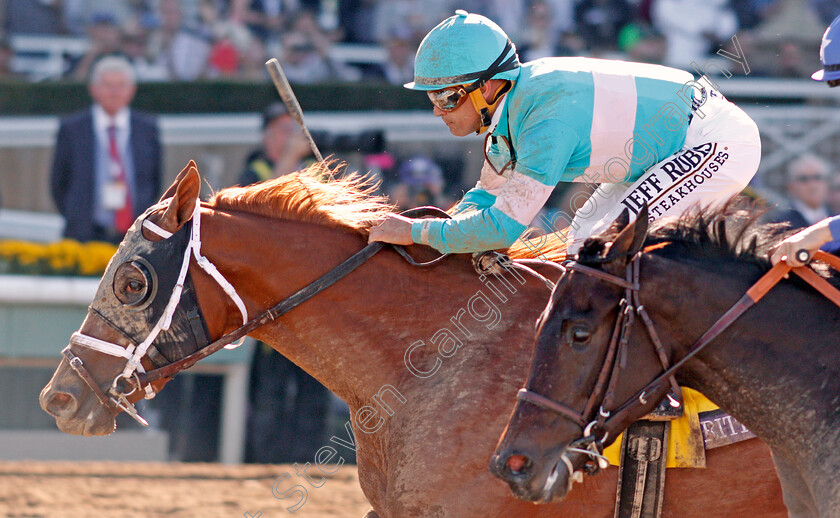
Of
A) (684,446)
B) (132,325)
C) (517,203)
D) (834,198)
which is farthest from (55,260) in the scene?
(834,198)

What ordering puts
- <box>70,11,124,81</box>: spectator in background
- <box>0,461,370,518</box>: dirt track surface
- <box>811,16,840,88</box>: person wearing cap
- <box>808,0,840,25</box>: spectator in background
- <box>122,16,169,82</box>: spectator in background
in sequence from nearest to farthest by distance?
1. <box>811,16,840,88</box>: person wearing cap
2. <box>0,461,370,518</box>: dirt track surface
3. <box>70,11,124,81</box>: spectator in background
4. <box>122,16,169,82</box>: spectator in background
5. <box>808,0,840,25</box>: spectator in background

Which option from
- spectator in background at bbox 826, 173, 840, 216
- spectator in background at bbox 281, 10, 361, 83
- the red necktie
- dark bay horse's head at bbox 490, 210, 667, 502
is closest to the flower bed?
the red necktie

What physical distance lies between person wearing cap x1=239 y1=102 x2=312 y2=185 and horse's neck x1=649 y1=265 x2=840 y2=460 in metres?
4.61

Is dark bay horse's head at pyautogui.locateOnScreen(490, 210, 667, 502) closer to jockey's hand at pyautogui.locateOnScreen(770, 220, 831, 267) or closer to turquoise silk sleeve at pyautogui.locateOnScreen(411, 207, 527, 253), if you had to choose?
Answer: jockey's hand at pyautogui.locateOnScreen(770, 220, 831, 267)

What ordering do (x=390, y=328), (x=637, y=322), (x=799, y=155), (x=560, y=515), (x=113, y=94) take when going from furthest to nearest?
(x=799, y=155) → (x=113, y=94) → (x=390, y=328) → (x=560, y=515) → (x=637, y=322)

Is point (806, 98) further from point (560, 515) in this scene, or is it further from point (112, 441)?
point (560, 515)

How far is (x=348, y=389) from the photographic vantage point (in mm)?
3211

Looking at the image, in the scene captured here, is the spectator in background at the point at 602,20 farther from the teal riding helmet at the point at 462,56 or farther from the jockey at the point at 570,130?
the teal riding helmet at the point at 462,56

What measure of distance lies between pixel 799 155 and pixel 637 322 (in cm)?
776

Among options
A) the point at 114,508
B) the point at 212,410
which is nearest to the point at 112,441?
the point at 212,410

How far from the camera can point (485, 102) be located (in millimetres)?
3225

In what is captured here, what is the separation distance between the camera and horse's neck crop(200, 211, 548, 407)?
317 cm

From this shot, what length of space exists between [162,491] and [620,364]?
4.13 metres

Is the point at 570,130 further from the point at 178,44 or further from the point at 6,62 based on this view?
the point at 6,62
